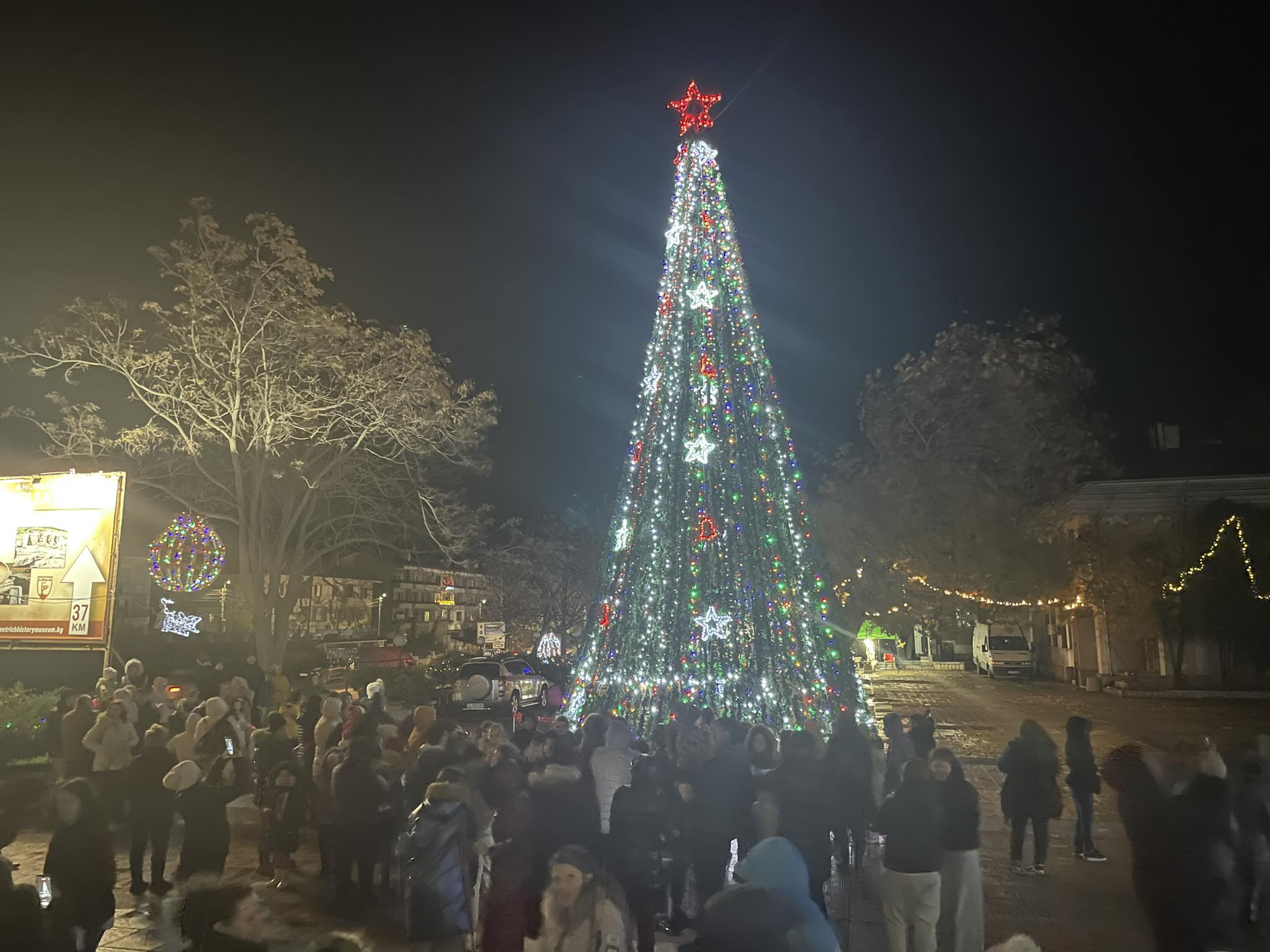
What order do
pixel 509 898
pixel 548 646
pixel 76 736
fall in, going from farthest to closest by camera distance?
1. pixel 548 646
2. pixel 76 736
3. pixel 509 898

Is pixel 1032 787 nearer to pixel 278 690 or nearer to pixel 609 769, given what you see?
pixel 609 769

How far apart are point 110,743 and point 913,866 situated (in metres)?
7.71

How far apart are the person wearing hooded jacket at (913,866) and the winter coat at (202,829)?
4835 mm

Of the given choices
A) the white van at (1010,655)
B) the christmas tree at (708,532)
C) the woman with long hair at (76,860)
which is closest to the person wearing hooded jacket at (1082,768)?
the christmas tree at (708,532)

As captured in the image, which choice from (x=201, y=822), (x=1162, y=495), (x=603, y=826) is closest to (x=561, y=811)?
(x=201, y=822)

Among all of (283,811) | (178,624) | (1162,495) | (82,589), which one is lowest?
(283,811)

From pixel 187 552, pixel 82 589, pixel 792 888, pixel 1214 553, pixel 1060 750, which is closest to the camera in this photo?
pixel 792 888

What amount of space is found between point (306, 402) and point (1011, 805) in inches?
559

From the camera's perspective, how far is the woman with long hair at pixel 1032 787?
7680 millimetres

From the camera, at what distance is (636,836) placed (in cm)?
571

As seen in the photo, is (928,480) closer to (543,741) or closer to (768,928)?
(543,741)

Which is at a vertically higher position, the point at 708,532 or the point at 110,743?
the point at 708,532

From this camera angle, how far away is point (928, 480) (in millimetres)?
21703

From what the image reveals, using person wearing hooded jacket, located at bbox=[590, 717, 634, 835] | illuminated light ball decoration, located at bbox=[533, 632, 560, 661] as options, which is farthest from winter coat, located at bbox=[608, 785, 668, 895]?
illuminated light ball decoration, located at bbox=[533, 632, 560, 661]
